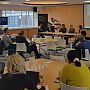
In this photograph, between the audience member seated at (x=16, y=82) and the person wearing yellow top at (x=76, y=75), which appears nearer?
the audience member seated at (x=16, y=82)

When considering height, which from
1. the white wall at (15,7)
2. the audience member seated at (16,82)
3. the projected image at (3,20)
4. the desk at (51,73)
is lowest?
the desk at (51,73)

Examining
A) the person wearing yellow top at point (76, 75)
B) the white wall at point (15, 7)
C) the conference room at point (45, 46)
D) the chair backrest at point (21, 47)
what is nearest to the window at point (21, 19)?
the conference room at point (45, 46)

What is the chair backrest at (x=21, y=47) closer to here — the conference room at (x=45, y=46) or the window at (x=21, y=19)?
the conference room at (x=45, y=46)

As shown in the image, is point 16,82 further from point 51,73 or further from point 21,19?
point 21,19

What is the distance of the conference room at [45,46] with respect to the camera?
3.38 meters

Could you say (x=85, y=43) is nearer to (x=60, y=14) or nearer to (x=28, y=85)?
(x=28, y=85)

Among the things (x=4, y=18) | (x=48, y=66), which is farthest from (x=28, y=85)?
(x=4, y=18)

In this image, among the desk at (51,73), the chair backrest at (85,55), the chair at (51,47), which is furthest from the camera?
the chair at (51,47)

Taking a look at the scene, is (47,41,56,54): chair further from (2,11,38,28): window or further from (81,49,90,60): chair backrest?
(2,11,38,28): window

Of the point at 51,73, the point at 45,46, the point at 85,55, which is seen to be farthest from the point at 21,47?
the point at 51,73

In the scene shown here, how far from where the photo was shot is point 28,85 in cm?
295

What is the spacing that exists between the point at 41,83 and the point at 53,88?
0.21 m

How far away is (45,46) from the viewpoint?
12.3 metres

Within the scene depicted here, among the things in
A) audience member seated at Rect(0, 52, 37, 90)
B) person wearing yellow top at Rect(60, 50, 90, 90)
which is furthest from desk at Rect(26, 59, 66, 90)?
audience member seated at Rect(0, 52, 37, 90)
